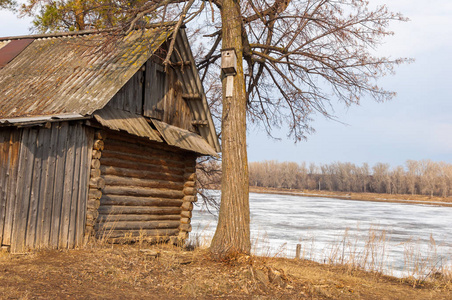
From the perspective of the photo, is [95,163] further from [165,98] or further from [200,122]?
[200,122]

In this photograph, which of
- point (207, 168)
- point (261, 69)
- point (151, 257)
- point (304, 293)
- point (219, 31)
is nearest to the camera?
point (304, 293)

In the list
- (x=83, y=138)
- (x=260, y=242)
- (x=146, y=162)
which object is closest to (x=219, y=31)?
(x=146, y=162)

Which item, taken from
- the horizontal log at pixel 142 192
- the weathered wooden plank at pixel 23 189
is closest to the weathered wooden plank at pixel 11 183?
the weathered wooden plank at pixel 23 189

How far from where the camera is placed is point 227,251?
29.7ft

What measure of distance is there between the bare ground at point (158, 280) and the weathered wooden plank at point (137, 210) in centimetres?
115

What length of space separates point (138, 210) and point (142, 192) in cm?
50

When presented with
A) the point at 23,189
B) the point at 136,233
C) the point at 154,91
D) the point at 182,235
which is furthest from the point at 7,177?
the point at 182,235

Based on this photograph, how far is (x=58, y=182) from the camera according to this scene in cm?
955

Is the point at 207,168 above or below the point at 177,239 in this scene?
above

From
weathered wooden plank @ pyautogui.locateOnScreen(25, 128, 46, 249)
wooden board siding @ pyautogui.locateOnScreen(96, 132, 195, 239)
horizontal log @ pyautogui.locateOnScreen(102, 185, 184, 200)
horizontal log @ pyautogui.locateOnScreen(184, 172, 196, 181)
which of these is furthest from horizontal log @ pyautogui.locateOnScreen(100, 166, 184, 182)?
weathered wooden plank @ pyautogui.locateOnScreen(25, 128, 46, 249)

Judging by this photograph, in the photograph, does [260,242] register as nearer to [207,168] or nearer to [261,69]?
[207,168]

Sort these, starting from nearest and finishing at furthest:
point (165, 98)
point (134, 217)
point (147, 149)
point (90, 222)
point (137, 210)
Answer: point (90, 222) < point (134, 217) < point (137, 210) < point (147, 149) < point (165, 98)

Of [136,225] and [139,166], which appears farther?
[139,166]

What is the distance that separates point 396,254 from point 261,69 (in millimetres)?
10593
